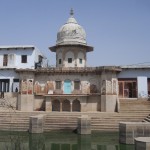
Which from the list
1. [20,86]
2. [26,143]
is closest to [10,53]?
[20,86]

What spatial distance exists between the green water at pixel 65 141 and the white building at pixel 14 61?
977cm

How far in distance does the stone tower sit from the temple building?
2.42 meters

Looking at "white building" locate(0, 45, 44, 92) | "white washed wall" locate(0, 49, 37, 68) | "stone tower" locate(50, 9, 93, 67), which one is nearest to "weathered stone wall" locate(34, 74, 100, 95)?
"white washed wall" locate(0, 49, 37, 68)

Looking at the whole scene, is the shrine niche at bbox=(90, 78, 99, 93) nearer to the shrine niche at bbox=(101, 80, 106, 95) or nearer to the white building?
the shrine niche at bbox=(101, 80, 106, 95)

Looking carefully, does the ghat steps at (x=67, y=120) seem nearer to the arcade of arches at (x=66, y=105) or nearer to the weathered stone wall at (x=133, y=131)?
the weathered stone wall at (x=133, y=131)

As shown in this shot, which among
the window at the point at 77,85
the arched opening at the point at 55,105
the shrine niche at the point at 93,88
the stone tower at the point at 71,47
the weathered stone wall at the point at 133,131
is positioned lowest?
the weathered stone wall at the point at 133,131

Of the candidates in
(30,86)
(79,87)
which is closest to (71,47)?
(79,87)

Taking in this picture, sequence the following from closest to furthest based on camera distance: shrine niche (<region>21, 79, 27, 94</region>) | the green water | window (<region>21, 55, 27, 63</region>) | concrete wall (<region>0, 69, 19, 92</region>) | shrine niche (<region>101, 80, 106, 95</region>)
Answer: the green water < shrine niche (<region>101, 80, 106, 95</region>) < shrine niche (<region>21, 79, 27, 94</region>) < concrete wall (<region>0, 69, 19, 92</region>) < window (<region>21, 55, 27, 63</region>)

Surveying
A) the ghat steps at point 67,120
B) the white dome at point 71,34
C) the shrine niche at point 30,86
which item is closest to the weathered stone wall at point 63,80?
the shrine niche at point 30,86

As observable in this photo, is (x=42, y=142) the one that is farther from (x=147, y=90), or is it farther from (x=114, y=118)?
(x=147, y=90)

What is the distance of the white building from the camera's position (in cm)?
2931

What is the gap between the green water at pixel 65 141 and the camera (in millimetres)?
16850

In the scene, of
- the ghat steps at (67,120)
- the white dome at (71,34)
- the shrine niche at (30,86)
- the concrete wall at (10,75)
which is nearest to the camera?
the ghat steps at (67,120)

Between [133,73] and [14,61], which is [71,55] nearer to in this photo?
[14,61]
